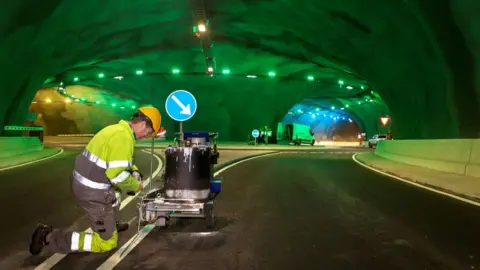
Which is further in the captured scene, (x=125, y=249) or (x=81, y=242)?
(x=125, y=249)

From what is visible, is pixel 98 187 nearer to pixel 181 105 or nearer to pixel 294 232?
pixel 294 232

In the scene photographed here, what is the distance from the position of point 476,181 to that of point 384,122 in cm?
2247

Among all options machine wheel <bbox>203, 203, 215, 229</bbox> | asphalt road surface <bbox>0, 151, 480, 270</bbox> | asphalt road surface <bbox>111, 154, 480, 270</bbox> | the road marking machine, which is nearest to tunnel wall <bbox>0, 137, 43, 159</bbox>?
asphalt road surface <bbox>0, 151, 480, 270</bbox>

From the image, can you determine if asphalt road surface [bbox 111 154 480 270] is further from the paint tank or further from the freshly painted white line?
the paint tank

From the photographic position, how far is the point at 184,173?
23.9 feet

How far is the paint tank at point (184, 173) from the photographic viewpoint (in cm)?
729

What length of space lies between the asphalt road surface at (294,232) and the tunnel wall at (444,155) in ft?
11.7

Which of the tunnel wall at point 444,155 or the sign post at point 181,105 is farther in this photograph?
the tunnel wall at point 444,155

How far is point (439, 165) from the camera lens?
55.0 ft

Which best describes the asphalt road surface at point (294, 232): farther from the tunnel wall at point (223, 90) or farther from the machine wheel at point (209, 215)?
the tunnel wall at point (223, 90)

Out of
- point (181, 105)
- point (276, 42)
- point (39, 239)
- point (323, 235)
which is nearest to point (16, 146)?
point (276, 42)

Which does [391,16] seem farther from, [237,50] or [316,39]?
[237,50]

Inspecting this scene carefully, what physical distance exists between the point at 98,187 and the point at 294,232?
2.96 m

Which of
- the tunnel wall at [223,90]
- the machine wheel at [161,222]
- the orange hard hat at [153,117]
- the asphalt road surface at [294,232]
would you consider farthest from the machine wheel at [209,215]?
the tunnel wall at [223,90]
